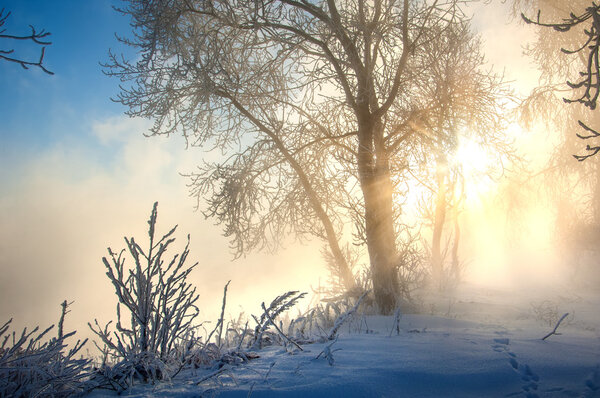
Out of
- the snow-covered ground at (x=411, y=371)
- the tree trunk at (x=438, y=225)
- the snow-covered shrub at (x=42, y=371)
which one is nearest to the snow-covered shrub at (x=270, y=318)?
the snow-covered ground at (x=411, y=371)

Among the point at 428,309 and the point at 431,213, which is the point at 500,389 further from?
the point at 431,213

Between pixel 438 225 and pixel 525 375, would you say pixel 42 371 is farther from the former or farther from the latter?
pixel 438 225

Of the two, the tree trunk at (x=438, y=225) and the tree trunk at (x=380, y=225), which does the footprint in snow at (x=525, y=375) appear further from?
the tree trunk at (x=438, y=225)

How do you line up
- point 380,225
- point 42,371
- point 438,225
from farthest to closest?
point 438,225 < point 380,225 < point 42,371

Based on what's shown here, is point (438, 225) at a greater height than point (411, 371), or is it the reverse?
point (438, 225)

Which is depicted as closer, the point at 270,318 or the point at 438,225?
the point at 270,318

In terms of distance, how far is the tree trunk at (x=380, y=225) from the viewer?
5.00 meters

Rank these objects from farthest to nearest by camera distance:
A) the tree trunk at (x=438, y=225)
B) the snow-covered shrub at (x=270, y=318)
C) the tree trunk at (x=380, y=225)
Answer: the tree trunk at (x=438, y=225)
the tree trunk at (x=380, y=225)
the snow-covered shrub at (x=270, y=318)

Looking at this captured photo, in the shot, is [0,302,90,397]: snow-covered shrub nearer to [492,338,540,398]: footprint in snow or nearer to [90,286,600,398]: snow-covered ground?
[90,286,600,398]: snow-covered ground

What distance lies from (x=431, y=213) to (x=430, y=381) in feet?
32.8

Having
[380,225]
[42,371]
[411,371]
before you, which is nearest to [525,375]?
[411,371]

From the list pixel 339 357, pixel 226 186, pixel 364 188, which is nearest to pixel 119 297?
pixel 339 357

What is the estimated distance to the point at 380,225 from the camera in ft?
16.9

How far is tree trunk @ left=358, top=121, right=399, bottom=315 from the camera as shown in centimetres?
500
